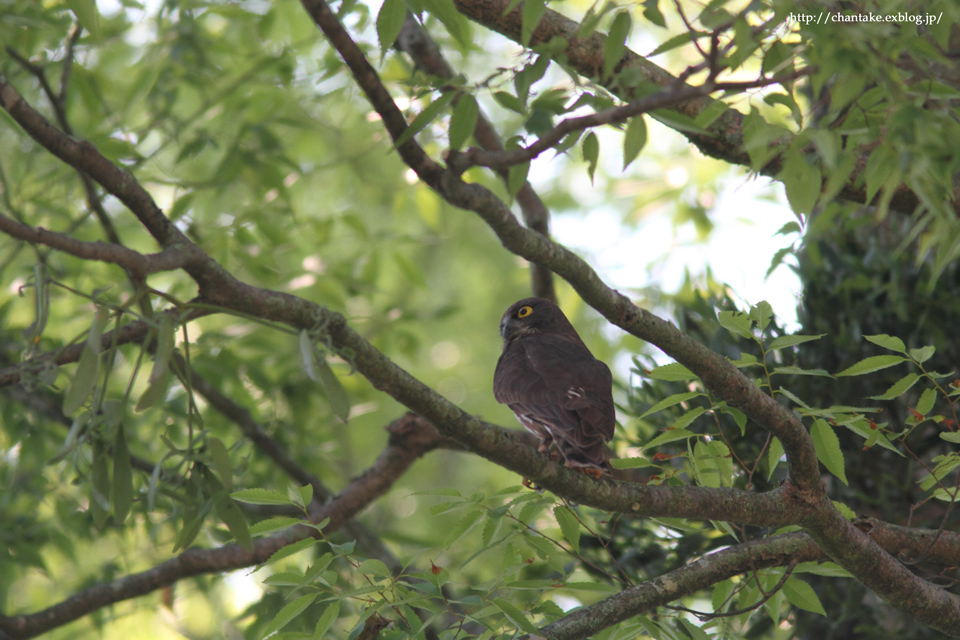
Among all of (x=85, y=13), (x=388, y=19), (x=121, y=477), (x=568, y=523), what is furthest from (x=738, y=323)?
(x=85, y=13)

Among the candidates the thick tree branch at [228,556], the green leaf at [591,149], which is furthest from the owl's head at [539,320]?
the green leaf at [591,149]

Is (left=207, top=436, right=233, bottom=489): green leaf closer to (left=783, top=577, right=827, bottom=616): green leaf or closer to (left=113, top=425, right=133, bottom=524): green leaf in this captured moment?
(left=113, top=425, right=133, bottom=524): green leaf

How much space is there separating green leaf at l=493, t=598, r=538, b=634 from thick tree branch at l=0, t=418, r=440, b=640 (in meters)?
2.11

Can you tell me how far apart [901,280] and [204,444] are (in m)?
3.42

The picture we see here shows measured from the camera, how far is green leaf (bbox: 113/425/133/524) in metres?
1.64

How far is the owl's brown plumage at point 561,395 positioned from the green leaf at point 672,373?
0.66 m

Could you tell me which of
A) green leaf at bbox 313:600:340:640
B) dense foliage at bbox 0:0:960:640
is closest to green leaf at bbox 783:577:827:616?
dense foliage at bbox 0:0:960:640

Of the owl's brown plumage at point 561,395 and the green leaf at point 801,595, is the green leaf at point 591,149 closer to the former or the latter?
the owl's brown plumage at point 561,395

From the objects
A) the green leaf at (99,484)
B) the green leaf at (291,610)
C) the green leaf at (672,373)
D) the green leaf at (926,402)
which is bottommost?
the green leaf at (291,610)

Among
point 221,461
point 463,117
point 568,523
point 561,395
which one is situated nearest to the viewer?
point 221,461

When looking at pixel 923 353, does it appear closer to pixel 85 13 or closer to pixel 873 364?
pixel 873 364

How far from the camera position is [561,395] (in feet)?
11.2

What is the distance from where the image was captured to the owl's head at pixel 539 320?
479 centimetres

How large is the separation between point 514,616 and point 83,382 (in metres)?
1.25
